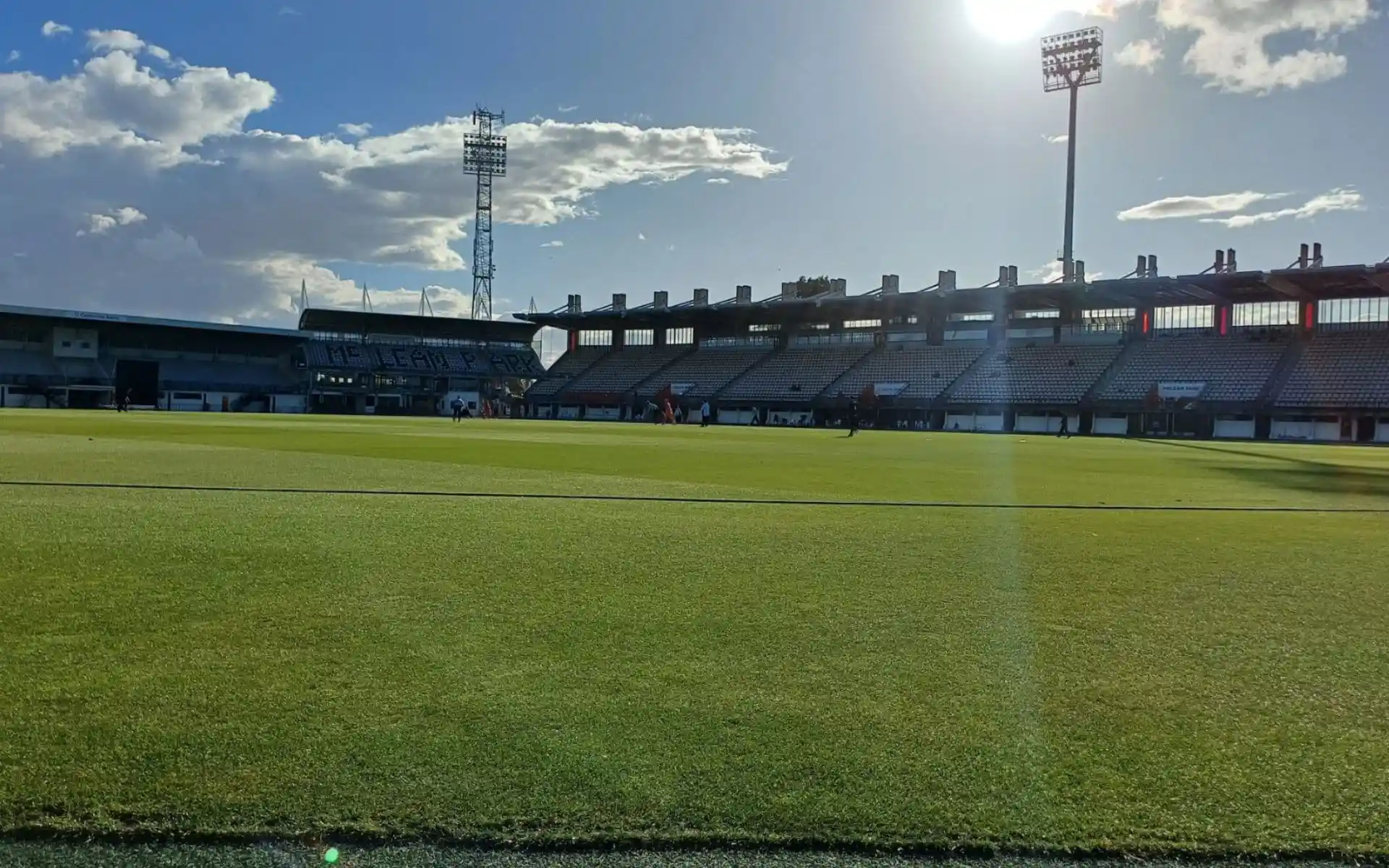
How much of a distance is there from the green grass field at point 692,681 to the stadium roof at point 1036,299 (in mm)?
54536

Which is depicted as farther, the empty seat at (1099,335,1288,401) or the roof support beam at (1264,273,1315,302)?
the empty seat at (1099,335,1288,401)

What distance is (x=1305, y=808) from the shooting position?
126 inches

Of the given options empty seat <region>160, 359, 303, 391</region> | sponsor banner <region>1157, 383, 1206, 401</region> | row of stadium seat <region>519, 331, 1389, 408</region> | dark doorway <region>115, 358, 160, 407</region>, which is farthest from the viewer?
empty seat <region>160, 359, 303, 391</region>

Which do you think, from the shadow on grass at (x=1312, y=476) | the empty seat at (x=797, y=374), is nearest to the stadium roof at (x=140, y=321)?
the empty seat at (x=797, y=374)

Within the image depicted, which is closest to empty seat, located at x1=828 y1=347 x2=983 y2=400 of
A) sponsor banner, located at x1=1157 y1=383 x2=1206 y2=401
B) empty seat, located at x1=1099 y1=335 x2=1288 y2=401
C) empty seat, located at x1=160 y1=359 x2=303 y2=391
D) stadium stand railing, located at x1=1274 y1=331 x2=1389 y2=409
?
empty seat, located at x1=1099 y1=335 x2=1288 y2=401

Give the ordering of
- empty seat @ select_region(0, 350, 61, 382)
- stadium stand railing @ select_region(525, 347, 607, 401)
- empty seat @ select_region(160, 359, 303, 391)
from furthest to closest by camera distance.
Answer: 1. stadium stand railing @ select_region(525, 347, 607, 401)
2. empty seat @ select_region(160, 359, 303, 391)
3. empty seat @ select_region(0, 350, 61, 382)

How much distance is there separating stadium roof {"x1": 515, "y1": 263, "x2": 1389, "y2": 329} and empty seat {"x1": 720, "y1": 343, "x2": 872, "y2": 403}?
2.99 metres

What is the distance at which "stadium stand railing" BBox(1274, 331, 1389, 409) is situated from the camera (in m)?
52.5

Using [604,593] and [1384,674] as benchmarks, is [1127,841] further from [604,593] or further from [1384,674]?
[604,593]

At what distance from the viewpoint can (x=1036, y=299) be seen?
225 ft

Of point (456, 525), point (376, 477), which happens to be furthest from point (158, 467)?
point (456, 525)

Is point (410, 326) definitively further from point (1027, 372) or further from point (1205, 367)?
point (1205, 367)

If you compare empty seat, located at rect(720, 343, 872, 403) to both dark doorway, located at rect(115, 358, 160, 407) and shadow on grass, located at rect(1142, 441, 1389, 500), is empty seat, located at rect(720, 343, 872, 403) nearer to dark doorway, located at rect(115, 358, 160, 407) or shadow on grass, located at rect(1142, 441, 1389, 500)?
shadow on grass, located at rect(1142, 441, 1389, 500)

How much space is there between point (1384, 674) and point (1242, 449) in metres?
34.9
